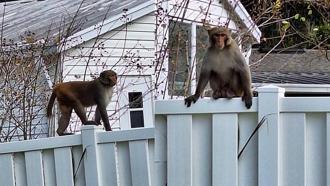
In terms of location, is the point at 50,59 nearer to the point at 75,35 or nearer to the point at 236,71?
the point at 75,35

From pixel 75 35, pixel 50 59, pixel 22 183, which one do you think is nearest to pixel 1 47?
pixel 50 59

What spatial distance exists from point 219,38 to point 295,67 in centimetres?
A: 1333

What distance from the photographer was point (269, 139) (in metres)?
3.35

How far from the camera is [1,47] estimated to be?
389 inches

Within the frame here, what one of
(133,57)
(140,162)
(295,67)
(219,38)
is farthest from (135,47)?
(140,162)

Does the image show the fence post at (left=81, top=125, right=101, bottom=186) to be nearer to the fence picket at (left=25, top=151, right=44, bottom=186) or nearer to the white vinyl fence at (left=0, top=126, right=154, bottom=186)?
the white vinyl fence at (left=0, top=126, right=154, bottom=186)

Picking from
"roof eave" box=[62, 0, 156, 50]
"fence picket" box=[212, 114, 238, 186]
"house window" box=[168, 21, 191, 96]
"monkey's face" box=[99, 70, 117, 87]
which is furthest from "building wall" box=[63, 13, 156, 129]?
"fence picket" box=[212, 114, 238, 186]

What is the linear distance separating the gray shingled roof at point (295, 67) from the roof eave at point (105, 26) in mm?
3542

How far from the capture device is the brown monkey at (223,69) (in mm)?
4703

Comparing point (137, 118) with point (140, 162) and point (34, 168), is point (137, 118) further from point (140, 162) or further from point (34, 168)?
point (140, 162)

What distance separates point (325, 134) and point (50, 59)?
24.4 ft

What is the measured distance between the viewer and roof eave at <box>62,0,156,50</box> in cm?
1094

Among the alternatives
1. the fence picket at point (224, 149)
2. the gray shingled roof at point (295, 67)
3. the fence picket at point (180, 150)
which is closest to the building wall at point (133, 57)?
the gray shingled roof at point (295, 67)

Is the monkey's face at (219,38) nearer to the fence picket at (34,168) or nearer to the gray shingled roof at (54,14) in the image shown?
the fence picket at (34,168)
